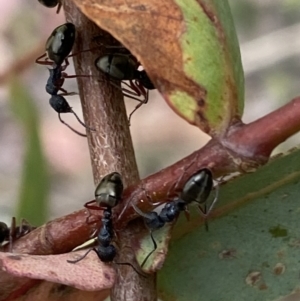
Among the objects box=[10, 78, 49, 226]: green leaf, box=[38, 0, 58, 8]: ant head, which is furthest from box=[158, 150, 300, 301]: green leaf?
box=[10, 78, 49, 226]: green leaf

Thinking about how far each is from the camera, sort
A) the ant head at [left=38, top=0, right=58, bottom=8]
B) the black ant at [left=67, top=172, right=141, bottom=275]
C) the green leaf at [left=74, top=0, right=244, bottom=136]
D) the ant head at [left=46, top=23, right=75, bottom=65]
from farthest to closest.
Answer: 1. the ant head at [left=38, top=0, right=58, bottom=8]
2. the ant head at [left=46, top=23, right=75, bottom=65]
3. the black ant at [left=67, top=172, right=141, bottom=275]
4. the green leaf at [left=74, top=0, right=244, bottom=136]

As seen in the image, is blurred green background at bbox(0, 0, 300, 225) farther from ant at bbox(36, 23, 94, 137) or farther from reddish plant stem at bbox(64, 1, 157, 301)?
reddish plant stem at bbox(64, 1, 157, 301)

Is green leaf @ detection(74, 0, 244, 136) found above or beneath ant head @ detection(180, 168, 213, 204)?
above

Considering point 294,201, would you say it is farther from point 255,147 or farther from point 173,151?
point 173,151

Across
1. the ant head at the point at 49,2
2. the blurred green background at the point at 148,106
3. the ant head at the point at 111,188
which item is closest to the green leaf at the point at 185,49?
the ant head at the point at 111,188

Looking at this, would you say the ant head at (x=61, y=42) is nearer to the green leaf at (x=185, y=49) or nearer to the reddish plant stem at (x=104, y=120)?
the reddish plant stem at (x=104, y=120)

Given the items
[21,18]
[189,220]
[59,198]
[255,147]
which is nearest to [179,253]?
[189,220]

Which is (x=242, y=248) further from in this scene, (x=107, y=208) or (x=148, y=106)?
(x=148, y=106)
